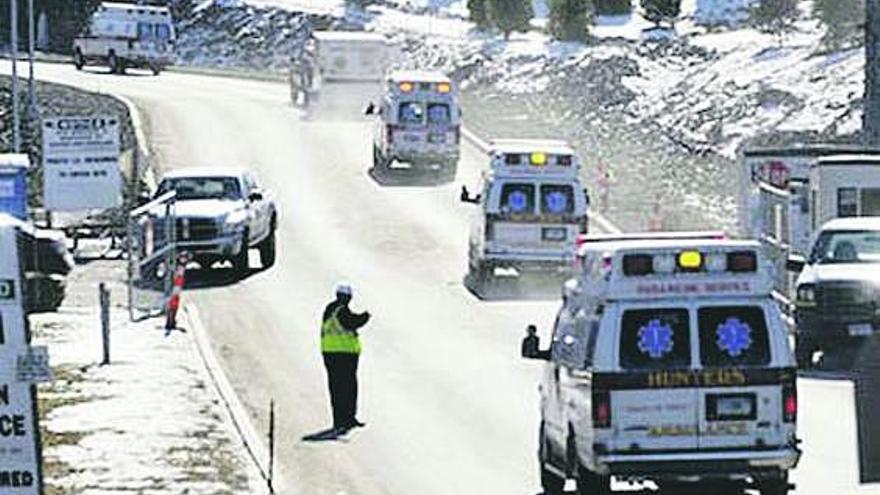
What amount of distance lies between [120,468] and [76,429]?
259cm

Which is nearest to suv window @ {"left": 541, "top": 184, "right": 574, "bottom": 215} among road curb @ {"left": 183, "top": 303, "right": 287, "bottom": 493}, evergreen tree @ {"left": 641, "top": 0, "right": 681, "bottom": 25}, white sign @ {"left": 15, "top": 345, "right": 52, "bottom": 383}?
road curb @ {"left": 183, "top": 303, "right": 287, "bottom": 493}

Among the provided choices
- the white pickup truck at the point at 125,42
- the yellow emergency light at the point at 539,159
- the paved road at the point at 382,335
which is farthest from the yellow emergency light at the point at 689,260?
the white pickup truck at the point at 125,42

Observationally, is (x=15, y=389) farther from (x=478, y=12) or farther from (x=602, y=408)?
(x=478, y=12)

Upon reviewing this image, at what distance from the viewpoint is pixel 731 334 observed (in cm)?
1944

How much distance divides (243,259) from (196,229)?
116 cm

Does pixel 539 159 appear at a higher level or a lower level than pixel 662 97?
higher

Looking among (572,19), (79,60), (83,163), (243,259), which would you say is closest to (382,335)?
(83,163)

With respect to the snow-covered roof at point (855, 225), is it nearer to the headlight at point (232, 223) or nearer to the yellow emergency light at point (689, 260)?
the headlight at point (232, 223)

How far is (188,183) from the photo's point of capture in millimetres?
43406

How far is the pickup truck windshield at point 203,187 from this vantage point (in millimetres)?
43062

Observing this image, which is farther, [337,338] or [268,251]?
[268,251]

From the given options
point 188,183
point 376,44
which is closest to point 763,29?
point 376,44

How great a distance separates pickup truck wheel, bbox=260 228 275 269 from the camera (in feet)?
143

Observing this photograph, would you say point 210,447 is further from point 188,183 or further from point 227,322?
point 188,183
